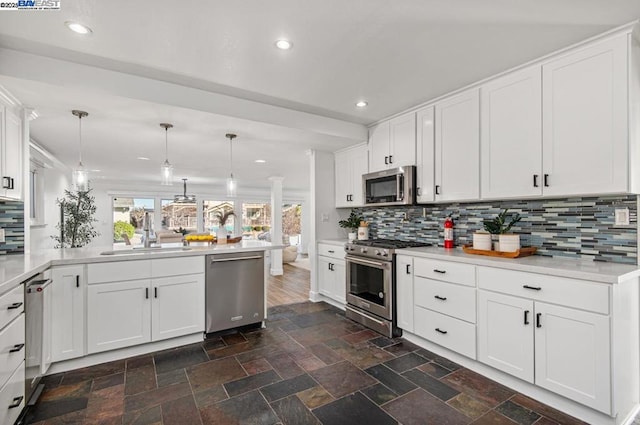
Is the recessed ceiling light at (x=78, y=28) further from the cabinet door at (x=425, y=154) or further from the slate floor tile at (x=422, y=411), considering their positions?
the slate floor tile at (x=422, y=411)

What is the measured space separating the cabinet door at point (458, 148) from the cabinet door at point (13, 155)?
3691 millimetres

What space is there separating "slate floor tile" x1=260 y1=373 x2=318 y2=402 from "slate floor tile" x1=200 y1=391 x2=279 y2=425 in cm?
7

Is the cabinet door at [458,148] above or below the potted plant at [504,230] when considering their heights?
above

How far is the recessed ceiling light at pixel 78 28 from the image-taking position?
1796 millimetres

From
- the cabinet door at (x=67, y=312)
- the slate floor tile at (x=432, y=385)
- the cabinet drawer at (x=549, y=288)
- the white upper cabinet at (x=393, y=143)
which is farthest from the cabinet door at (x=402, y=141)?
the cabinet door at (x=67, y=312)

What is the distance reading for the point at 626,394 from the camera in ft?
5.95

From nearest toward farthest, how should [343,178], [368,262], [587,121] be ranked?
[587,121] < [368,262] < [343,178]

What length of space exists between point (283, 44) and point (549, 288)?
2.35 metres

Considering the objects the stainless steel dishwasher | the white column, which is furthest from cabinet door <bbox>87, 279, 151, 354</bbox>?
the white column

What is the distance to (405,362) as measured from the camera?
102 inches

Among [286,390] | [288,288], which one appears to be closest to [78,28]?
[286,390]

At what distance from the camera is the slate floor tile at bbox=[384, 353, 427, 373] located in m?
2.51

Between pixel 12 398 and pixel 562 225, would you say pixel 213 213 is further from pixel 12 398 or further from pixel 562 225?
pixel 562 225

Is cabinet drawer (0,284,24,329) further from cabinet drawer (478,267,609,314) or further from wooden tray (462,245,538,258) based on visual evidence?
wooden tray (462,245,538,258)
